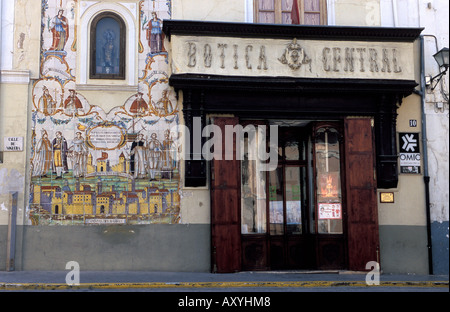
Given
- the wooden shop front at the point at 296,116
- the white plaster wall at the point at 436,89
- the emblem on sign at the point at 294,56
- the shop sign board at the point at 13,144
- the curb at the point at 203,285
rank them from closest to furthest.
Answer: the curb at the point at 203,285, the shop sign board at the point at 13,144, the wooden shop front at the point at 296,116, the emblem on sign at the point at 294,56, the white plaster wall at the point at 436,89

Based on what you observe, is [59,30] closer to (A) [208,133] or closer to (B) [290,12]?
(A) [208,133]

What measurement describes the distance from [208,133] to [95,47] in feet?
10.7

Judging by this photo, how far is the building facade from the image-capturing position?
40.2 feet

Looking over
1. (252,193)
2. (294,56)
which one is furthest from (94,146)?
(294,56)

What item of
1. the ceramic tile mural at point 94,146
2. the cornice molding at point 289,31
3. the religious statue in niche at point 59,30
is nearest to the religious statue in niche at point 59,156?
the ceramic tile mural at point 94,146

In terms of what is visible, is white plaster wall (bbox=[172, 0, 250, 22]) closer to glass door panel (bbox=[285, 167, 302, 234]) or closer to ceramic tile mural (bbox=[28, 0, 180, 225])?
Answer: ceramic tile mural (bbox=[28, 0, 180, 225])

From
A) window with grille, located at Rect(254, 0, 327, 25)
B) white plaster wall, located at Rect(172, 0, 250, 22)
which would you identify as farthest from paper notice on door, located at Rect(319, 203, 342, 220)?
white plaster wall, located at Rect(172, 0, 250, 22)

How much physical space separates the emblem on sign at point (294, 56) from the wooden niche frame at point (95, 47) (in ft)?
11.8

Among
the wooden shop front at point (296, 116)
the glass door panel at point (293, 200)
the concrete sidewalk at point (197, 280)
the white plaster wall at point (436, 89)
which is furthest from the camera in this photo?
the glass door panel at point (293, 200)

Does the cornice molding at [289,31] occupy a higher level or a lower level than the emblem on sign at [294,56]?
higher

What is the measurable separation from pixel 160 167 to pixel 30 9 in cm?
460

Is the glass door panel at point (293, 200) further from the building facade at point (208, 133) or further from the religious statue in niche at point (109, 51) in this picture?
the religious statue in niche at point (109, 51)

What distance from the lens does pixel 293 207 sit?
13758mm

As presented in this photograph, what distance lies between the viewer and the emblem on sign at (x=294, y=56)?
12.6 m
